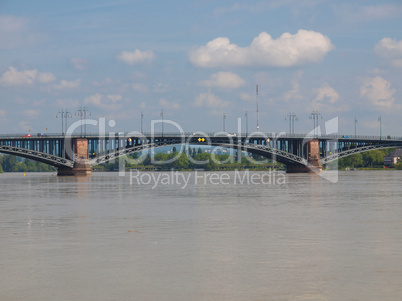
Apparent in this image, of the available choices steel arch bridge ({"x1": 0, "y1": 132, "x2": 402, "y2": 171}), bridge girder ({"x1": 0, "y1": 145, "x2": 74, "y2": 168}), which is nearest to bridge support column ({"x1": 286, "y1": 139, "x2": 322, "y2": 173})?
steel arch bridge ({"x1": 0, "y1": 132, "x2": 402, "y2": 171})

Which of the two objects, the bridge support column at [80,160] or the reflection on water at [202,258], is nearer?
the reflection on water at [202,258]

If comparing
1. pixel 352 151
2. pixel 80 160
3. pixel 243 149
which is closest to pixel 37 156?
pixel 80 160

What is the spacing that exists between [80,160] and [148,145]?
618 inches

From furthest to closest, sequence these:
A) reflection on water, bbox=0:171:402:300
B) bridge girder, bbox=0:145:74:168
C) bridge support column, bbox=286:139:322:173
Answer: bridge support column, bbox=286:139:322:173
bridge girder, bbox=0:145:74:168
reflection on water, bbox=0:171:402:300

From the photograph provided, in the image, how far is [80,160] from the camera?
143m

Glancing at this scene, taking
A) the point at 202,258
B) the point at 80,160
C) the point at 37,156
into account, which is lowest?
the point at 202,258

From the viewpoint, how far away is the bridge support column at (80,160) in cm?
14200

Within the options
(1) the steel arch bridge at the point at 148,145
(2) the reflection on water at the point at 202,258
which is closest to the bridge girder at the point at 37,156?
(1) the steel arch bridge at the point at 148,145

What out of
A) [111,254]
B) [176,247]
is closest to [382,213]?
[176,247]

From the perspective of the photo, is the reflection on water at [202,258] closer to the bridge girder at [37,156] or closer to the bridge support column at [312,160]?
the bridge girder at [37,156]

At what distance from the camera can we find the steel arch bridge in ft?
447

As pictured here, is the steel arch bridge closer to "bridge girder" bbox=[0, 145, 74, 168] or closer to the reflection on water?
"bridge girder" bbox=[0, 145, 74, 168]

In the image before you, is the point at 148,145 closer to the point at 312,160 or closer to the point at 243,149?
the point at 243,149

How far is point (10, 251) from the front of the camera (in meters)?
21.3
